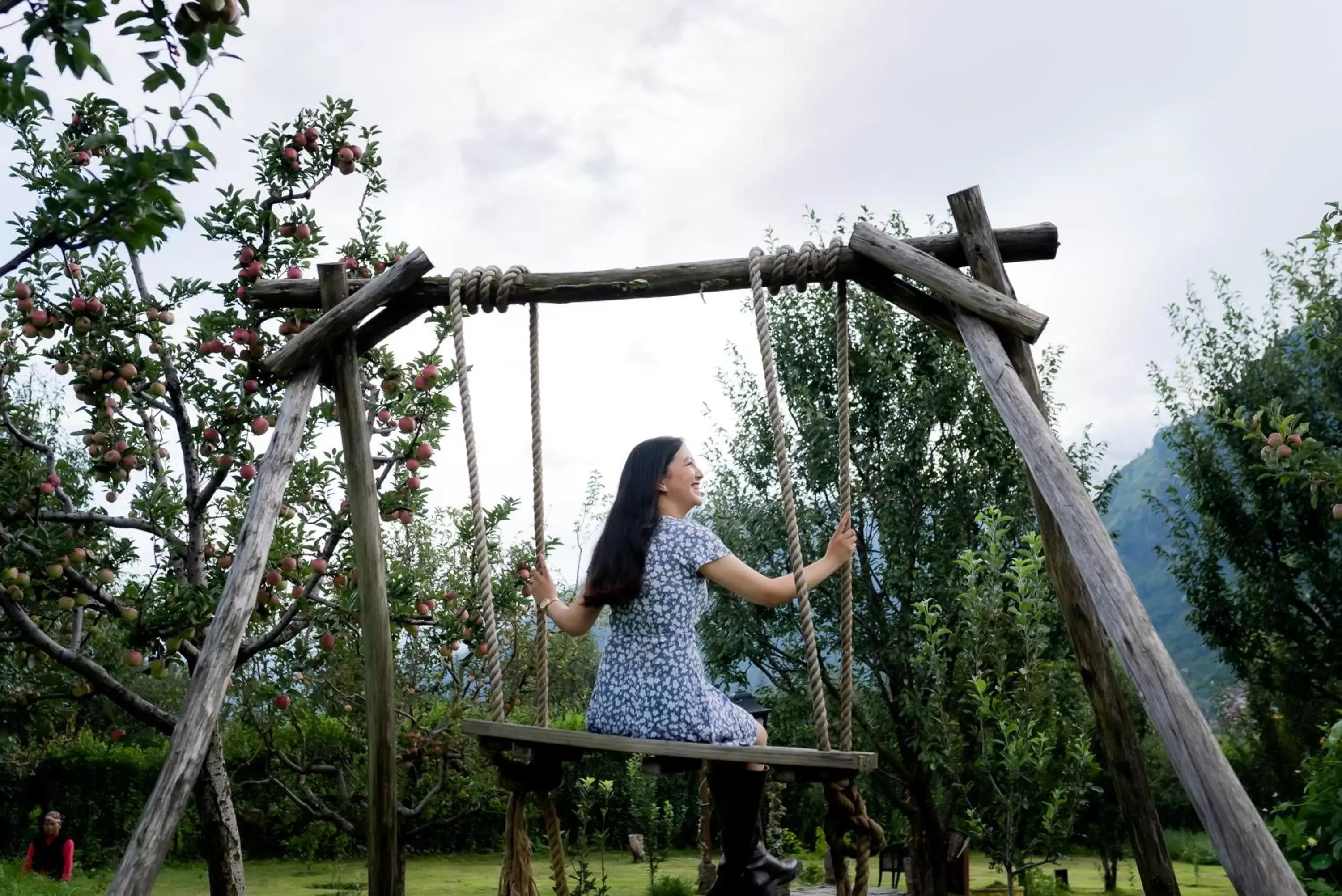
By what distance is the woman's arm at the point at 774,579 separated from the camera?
11.6 ft

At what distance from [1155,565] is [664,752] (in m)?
60.1

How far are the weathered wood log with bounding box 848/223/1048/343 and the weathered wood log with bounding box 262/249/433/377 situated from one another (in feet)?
4.79

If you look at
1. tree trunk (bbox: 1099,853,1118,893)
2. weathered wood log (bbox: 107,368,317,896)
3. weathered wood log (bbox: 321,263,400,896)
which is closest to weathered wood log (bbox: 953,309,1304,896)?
weathered wood log (bbox: 321,263,400,896)

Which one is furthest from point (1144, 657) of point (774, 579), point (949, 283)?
point (949, 283)

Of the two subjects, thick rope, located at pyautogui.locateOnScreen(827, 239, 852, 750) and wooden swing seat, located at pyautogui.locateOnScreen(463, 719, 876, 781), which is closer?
wooden swing seat, located at pyautogui.locateOnScreen(463, 719, 876, 781)

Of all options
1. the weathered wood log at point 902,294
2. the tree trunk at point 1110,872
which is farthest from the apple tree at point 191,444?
the tree trunk at point 1110,872

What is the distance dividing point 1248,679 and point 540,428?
1132cm

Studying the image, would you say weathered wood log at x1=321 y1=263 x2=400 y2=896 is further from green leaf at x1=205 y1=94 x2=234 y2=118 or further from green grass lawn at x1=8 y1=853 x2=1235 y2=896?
green grass lawn at x1=8 y1=853 x2=1235 y2=896

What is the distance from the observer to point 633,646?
Answer: 12.4 ft

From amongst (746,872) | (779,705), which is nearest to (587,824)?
(779,705)

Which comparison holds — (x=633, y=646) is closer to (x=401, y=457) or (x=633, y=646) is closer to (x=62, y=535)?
(x=401, y=457)

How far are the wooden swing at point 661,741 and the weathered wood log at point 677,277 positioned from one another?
5 centimetres

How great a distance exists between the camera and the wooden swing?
3213mm

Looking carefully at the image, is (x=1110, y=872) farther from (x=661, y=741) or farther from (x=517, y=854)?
(x=661, y=741)
